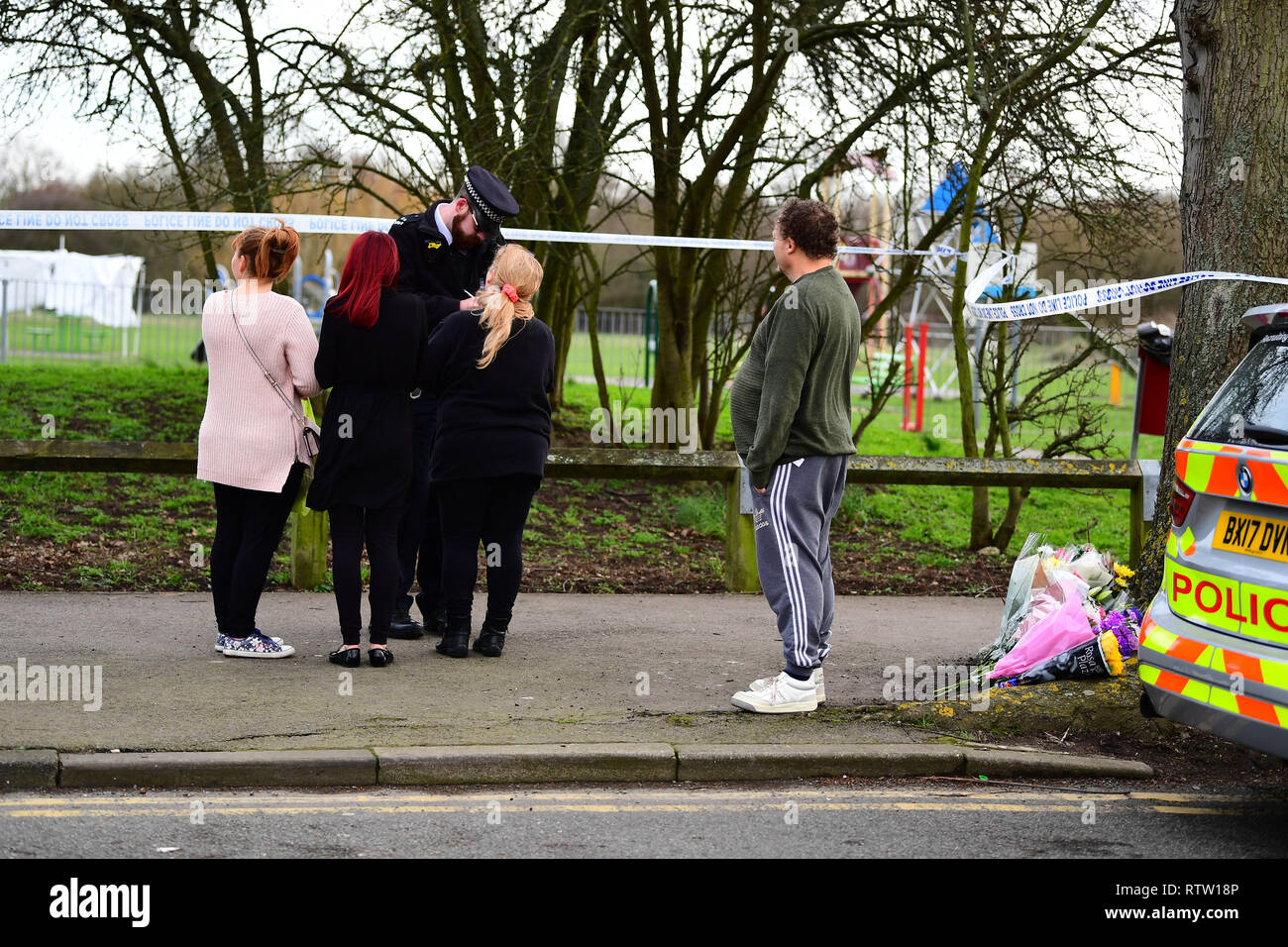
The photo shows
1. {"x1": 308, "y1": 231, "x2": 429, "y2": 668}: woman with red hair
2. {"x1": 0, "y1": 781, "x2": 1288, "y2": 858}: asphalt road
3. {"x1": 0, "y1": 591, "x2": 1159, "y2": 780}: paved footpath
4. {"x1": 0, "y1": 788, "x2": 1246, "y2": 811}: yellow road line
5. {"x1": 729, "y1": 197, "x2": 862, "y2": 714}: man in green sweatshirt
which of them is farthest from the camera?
{"x1": 308, "y1": 231, "x2": 429, "y2": 668}: woman with red hair

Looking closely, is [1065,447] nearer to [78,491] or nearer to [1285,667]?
[1285,667]

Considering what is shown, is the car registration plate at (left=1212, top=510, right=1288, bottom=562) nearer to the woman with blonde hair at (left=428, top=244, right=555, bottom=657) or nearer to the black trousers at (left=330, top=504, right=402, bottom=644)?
the woman with blonde hair at (left=428, top=244, right=555, bottom=657)

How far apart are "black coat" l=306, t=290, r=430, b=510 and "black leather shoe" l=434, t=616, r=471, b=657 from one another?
66 cm

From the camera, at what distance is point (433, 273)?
6.54 metres

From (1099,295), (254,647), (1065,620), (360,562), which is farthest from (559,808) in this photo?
(1099,295)

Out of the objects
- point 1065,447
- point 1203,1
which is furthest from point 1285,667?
point 1065,447

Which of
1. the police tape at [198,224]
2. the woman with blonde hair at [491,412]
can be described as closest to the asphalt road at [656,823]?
the woman with blonde hair at [491,412]

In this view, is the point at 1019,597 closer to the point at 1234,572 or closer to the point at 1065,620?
the point at 1065,620

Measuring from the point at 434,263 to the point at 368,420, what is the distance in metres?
0.90

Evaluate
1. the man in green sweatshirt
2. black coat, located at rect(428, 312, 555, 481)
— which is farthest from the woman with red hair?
the man in green sweatshirt

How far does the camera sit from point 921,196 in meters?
10.8

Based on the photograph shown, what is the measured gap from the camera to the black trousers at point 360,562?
6145 mm

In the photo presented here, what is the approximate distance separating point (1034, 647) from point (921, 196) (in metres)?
5.75

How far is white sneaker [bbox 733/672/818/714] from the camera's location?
5.64 m
